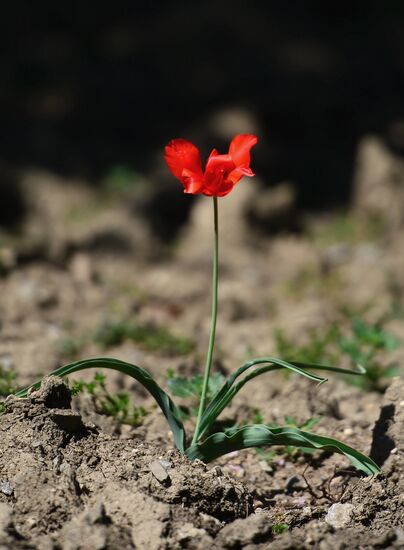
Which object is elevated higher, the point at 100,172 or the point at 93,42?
the point at 93,42

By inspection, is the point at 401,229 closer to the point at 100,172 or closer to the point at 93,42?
the point at 100,172

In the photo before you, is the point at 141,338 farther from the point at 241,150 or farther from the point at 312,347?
the point at 241,150

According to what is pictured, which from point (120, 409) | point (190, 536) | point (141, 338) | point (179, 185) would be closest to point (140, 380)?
point (120, 409)

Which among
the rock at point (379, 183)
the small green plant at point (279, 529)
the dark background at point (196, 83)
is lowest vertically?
the small green plant at point (279, 529)

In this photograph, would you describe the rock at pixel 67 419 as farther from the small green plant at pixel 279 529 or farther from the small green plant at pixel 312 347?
the small green plant at pixel 312 347

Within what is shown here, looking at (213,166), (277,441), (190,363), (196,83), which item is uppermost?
(196,83)

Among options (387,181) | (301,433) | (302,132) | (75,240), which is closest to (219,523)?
(301,433)

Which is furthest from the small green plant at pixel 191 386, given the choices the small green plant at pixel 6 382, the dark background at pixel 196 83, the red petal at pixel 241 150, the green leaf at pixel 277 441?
the dark background at pixel 196 83
